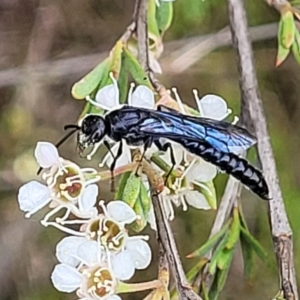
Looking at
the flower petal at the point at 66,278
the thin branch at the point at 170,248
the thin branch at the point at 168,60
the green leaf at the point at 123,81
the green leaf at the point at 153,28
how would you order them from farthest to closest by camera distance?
1. the thin branch at the point at 168,60
2. the green leaf at the point at 153,28
3. the green leaf at the point at 123,81
4. the flower petal at the point at 66,278
5. the thin branch at the point at 170,248

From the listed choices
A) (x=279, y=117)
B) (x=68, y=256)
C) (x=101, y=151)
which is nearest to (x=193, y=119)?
(x=68, y=256)

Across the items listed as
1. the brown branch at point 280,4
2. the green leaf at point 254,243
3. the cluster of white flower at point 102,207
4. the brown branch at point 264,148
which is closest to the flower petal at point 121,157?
the cluster of white flower at point 102,207

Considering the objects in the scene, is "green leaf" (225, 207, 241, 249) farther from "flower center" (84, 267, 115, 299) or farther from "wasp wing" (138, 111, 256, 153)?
"flower center" (84, 267, 115, 299)

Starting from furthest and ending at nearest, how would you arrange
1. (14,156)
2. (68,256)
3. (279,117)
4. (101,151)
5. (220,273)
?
(279,117) < (14,156) < (101,151) < (220,273) < (68,256)

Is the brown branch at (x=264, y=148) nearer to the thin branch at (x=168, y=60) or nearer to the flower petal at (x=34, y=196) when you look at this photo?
the flower petal at (x=34, y=196)

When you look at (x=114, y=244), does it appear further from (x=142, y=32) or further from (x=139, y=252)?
(x=142, y=32)

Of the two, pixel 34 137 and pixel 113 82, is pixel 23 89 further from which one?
pixel 113 82

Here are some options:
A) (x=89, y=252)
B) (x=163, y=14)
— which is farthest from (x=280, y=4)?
(x=89, y=252)
